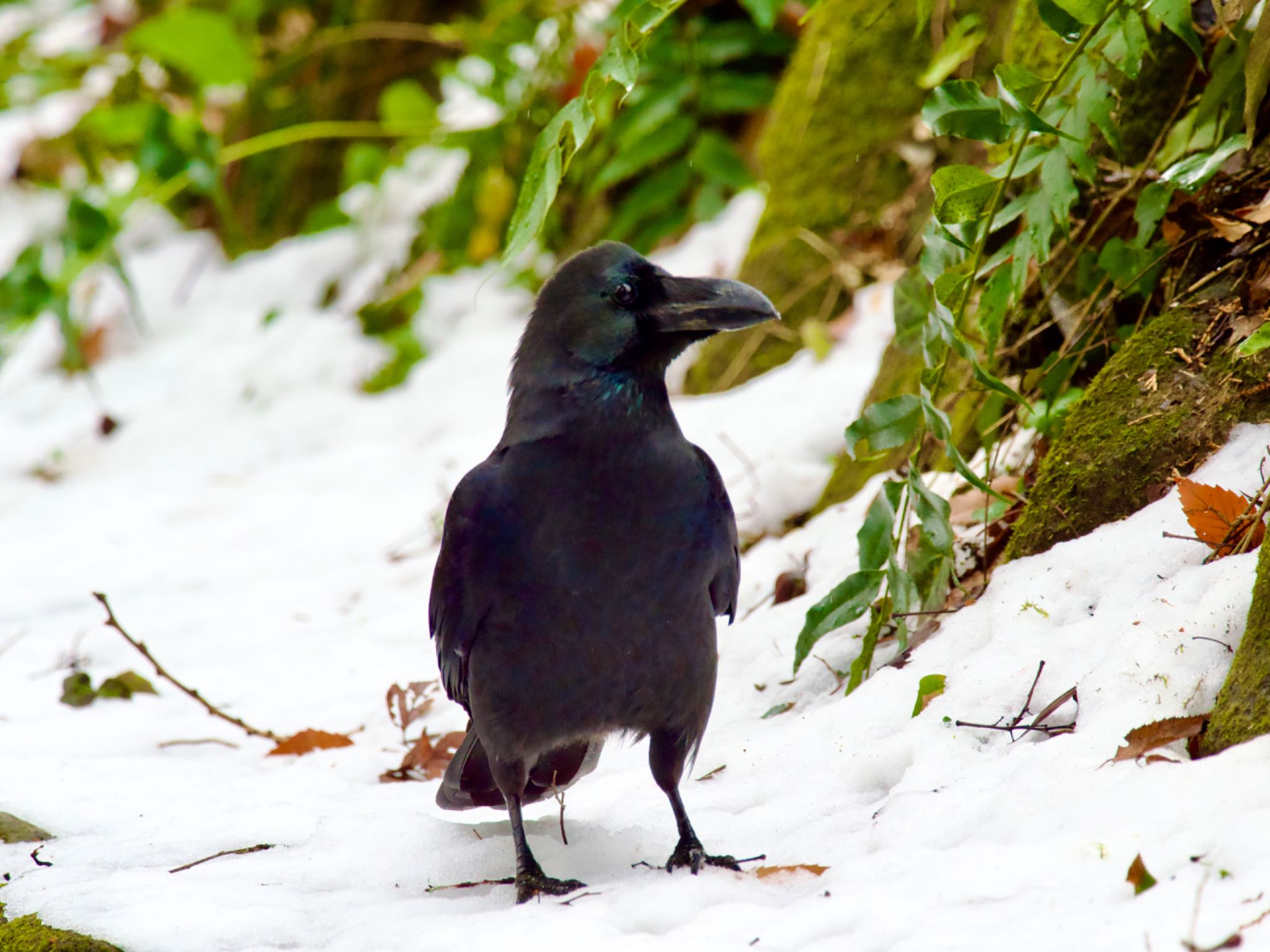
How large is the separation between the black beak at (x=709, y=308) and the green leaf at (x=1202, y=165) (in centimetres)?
85

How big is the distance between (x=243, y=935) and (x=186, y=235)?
6.71 metres

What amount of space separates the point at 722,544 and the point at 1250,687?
3.27 feet

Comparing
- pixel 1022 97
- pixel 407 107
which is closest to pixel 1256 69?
pixel 1022 97

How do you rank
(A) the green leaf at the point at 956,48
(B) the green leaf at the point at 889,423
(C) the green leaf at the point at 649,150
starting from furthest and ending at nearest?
(C) the green leaf at the point at 649,150 → (A) the green leaf at the point at 956,48 → (B) the green leaf at the point at 889,423

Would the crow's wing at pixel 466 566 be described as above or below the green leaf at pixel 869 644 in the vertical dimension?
above

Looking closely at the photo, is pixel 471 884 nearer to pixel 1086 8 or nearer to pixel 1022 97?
pixel 1022 97

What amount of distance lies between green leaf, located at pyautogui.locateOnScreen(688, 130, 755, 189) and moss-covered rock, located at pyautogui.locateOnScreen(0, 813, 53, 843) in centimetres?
395

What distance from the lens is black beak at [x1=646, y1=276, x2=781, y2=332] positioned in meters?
2.51

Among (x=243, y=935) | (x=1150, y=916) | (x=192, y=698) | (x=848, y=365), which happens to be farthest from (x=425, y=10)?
(x=1150, y=916)

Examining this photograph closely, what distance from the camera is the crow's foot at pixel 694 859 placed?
7.07 ft

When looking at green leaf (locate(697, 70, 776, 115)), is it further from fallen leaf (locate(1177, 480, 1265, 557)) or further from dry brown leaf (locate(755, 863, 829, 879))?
dry brown leaf (locate(755, 863, 829, 879))

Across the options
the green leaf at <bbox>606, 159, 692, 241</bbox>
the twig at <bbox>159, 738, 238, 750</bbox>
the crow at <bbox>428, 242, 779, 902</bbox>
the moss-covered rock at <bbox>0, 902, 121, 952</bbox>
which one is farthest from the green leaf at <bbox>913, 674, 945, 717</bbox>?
the green leaf at <bbox>606, 159, 692, 241</bbox>

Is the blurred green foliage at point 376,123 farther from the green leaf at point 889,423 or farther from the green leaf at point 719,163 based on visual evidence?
the green leaf at point 889,423

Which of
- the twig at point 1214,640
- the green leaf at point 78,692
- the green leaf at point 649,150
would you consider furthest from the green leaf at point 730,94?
the twig at point 1214,640
